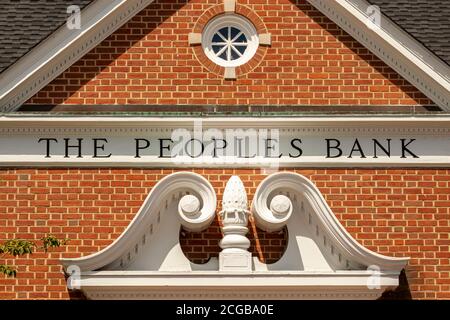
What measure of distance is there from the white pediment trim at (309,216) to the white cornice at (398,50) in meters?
2.33

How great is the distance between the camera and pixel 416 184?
79.5ft

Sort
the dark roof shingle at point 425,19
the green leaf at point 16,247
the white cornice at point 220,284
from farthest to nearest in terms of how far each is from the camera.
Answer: the dark roof shingle at point 425,19
the white cornice at point 220,284
the green leaf at point 16,247

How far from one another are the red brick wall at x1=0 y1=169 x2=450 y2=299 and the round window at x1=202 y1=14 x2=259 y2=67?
5.99ft

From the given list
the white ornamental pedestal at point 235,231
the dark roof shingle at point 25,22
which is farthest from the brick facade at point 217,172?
the dark roof shingle at point 25,22

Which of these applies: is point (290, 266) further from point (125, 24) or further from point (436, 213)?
point (125, 24)

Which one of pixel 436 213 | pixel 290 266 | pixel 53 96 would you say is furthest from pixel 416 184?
pixel 53 96

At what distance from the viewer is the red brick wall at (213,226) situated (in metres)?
23.8

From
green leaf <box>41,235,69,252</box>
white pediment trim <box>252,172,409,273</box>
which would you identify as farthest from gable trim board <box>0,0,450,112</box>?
white pediment trim <box>252,172,409,273</box>

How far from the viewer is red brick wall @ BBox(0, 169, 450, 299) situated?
78.1 feet

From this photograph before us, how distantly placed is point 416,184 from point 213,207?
121 inches
